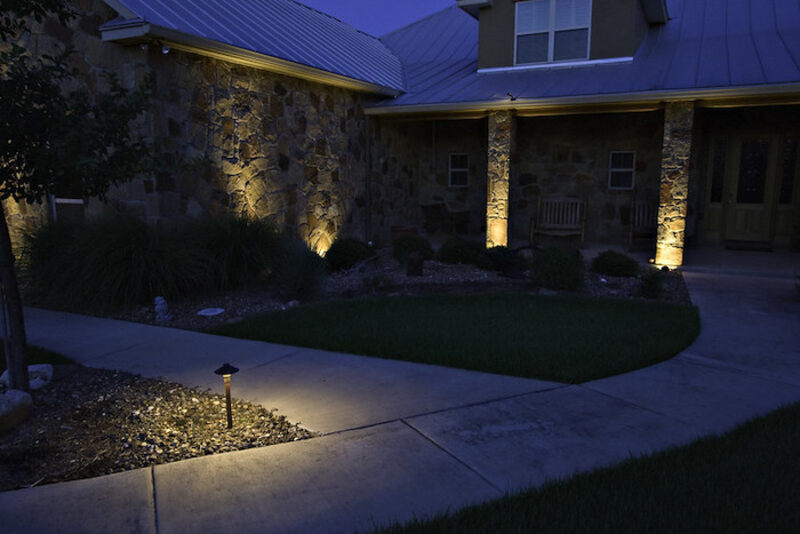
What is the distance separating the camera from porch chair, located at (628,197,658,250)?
39.6 feet

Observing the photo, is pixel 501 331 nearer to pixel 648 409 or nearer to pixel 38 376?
pixel 648 409

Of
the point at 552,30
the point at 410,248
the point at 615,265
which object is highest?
the point at 552,30

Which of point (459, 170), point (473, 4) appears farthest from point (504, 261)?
point (473, 4)

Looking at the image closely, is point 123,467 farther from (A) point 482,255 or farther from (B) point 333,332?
(A) point 482,255

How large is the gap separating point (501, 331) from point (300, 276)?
2.91 m

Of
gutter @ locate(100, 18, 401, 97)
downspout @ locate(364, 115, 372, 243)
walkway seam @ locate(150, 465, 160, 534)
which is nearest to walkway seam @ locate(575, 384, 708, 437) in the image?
walkway seam @ locate(150, 465, 160, 534)

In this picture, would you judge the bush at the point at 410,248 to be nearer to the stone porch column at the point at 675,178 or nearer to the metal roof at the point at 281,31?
the metal roof at the point at 281,31

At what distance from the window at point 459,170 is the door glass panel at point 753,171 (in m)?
5.89

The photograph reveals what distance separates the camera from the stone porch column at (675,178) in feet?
32.2

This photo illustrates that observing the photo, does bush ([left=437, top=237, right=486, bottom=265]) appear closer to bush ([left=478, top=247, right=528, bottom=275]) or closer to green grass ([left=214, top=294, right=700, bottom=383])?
bush ([left=478, top=247, right=528, bottom=275])

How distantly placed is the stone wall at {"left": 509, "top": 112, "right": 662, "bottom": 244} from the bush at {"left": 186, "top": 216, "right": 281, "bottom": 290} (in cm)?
684

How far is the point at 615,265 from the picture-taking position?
29.4 ft

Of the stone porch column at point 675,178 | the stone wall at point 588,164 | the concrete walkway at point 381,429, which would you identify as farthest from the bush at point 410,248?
the concrete walkway at point 381,429

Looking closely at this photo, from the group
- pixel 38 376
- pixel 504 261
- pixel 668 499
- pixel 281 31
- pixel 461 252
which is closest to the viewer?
pixel 668 499
